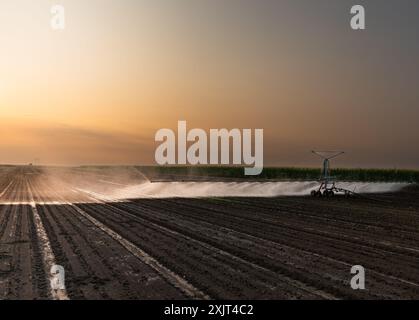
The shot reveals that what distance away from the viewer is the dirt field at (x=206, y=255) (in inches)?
309

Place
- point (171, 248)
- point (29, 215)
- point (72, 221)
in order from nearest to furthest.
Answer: point (171, 248) < point (72, 221) < point (29, 215)

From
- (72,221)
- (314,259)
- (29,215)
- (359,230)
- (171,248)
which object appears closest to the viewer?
(314,259)

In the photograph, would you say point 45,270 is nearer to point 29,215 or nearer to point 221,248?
point 221,248

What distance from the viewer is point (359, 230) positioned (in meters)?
15.5

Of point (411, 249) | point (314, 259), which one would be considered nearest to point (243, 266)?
point (314, 259)

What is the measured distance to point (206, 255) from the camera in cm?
1084

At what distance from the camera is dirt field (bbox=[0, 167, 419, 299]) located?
7.84 meters

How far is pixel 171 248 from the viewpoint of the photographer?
1174cm
